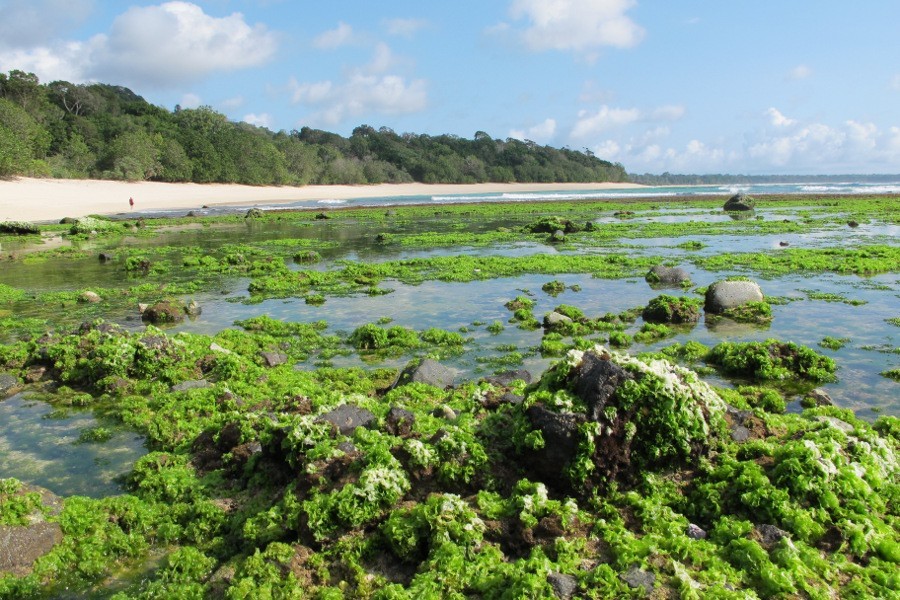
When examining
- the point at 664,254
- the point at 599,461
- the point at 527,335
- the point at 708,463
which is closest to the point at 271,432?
the point at 599,461

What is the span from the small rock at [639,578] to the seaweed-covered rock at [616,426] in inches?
52.7

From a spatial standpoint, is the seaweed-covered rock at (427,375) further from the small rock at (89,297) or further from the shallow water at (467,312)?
the small rock at (89,297)

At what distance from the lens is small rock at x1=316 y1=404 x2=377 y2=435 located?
7.89 metres

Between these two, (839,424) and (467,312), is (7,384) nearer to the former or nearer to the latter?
Answer: (467,312)

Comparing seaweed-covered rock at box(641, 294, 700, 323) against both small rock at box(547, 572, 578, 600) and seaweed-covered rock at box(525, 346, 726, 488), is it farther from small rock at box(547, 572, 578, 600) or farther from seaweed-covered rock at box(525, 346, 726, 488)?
small rock at box(547, 572, 578, 600)

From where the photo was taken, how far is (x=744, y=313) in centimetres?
1573

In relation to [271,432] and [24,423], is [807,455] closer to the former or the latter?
[271,432]

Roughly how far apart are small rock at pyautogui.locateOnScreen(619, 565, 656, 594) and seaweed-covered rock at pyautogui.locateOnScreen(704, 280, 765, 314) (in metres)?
12.5

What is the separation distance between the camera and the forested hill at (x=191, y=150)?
7788cm

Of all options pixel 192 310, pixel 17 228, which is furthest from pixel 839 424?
pixel 17 228

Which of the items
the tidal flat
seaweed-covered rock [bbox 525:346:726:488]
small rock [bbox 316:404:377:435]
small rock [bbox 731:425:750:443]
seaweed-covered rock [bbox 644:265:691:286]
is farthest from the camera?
seaweed-covered rock [bbox 644:265:691:286]

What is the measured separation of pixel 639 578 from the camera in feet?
16.8

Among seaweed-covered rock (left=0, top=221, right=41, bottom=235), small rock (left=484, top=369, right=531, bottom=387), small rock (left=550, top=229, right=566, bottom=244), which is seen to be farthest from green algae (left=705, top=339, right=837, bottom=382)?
seaweed-covered rock (left=0, top=221, right=41, bottom=235)

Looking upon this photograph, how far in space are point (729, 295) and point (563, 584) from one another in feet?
44.1
